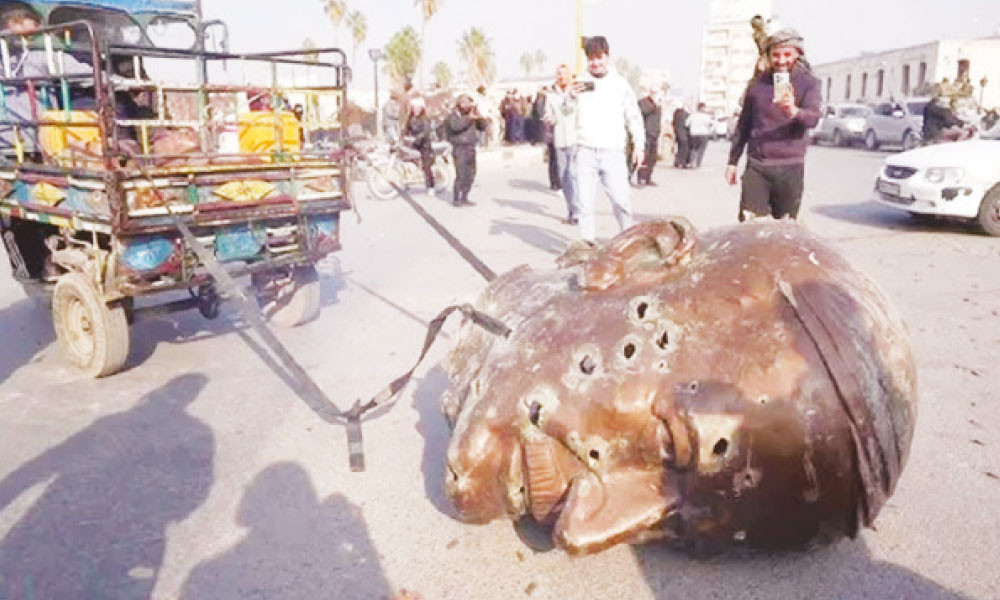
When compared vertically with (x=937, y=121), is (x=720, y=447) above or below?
below

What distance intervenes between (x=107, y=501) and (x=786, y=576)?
2753mm

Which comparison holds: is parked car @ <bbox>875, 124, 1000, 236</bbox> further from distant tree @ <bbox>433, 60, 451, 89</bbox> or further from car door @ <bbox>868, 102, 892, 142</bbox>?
distant tree @ <bbox>433, 60, 451, 89</bbox>

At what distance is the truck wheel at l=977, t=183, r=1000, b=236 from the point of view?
10.0 m

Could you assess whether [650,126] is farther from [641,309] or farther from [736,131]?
[641,309]

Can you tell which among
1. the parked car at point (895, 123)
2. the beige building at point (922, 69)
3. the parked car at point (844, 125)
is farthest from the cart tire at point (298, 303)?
the beige building at point (922, 69)

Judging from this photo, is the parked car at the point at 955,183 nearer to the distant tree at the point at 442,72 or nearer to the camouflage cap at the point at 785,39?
the camouflage cap at the point at 785,39

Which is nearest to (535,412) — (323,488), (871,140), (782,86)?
(323,488)

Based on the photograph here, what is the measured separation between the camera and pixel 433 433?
422 cm

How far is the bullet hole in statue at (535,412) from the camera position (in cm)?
275

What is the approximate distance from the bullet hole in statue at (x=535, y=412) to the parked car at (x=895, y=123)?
29.3 m

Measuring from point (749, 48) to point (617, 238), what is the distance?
5031 cm

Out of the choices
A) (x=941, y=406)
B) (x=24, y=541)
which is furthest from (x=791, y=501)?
(x=24, y=541)

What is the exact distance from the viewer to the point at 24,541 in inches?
127

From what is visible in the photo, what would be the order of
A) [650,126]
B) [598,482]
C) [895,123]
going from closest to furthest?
[598,482]
[650,126]
[895,123]
